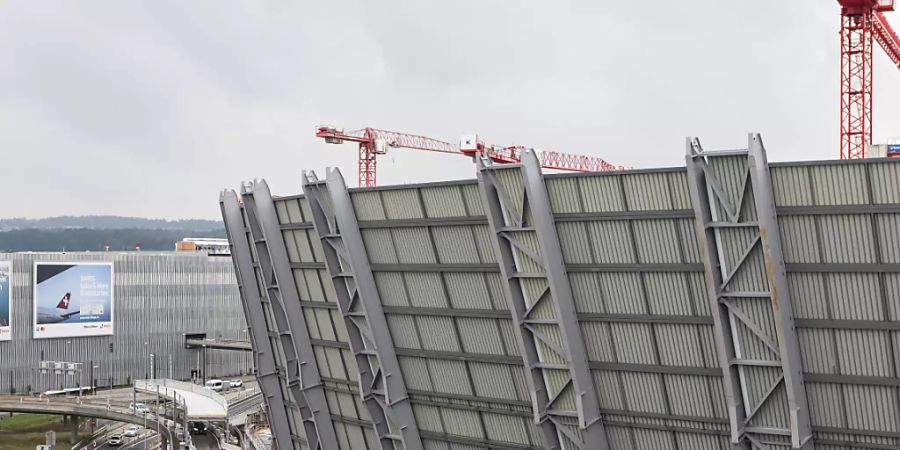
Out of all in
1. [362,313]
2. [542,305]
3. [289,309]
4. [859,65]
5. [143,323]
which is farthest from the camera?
[143,323]

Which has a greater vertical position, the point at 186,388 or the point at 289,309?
the point at 289,309

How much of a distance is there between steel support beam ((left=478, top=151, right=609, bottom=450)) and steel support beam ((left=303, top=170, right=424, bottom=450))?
526 cm

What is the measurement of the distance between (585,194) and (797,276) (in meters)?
4.76

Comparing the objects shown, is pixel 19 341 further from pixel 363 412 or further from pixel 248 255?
pixel 363 412

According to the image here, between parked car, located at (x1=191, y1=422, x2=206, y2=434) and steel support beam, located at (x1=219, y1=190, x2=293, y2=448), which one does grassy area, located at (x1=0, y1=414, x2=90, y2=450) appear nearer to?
parked car, located at (x1=191, y1=422, x2=206, y2=434)

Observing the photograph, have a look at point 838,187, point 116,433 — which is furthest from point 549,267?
point 116,433

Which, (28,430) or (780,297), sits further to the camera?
(28,430)

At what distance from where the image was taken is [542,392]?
73.7 ft

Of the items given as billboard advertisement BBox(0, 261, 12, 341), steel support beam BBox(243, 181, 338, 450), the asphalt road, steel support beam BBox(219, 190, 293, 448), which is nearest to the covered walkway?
the asphalt road

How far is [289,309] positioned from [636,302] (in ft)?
43.4

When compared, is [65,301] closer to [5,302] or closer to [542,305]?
[5,302]

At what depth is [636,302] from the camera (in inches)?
824

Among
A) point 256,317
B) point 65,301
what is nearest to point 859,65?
point 256,317

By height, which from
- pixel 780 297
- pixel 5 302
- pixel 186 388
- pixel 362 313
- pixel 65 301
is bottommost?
pixel 186 388
